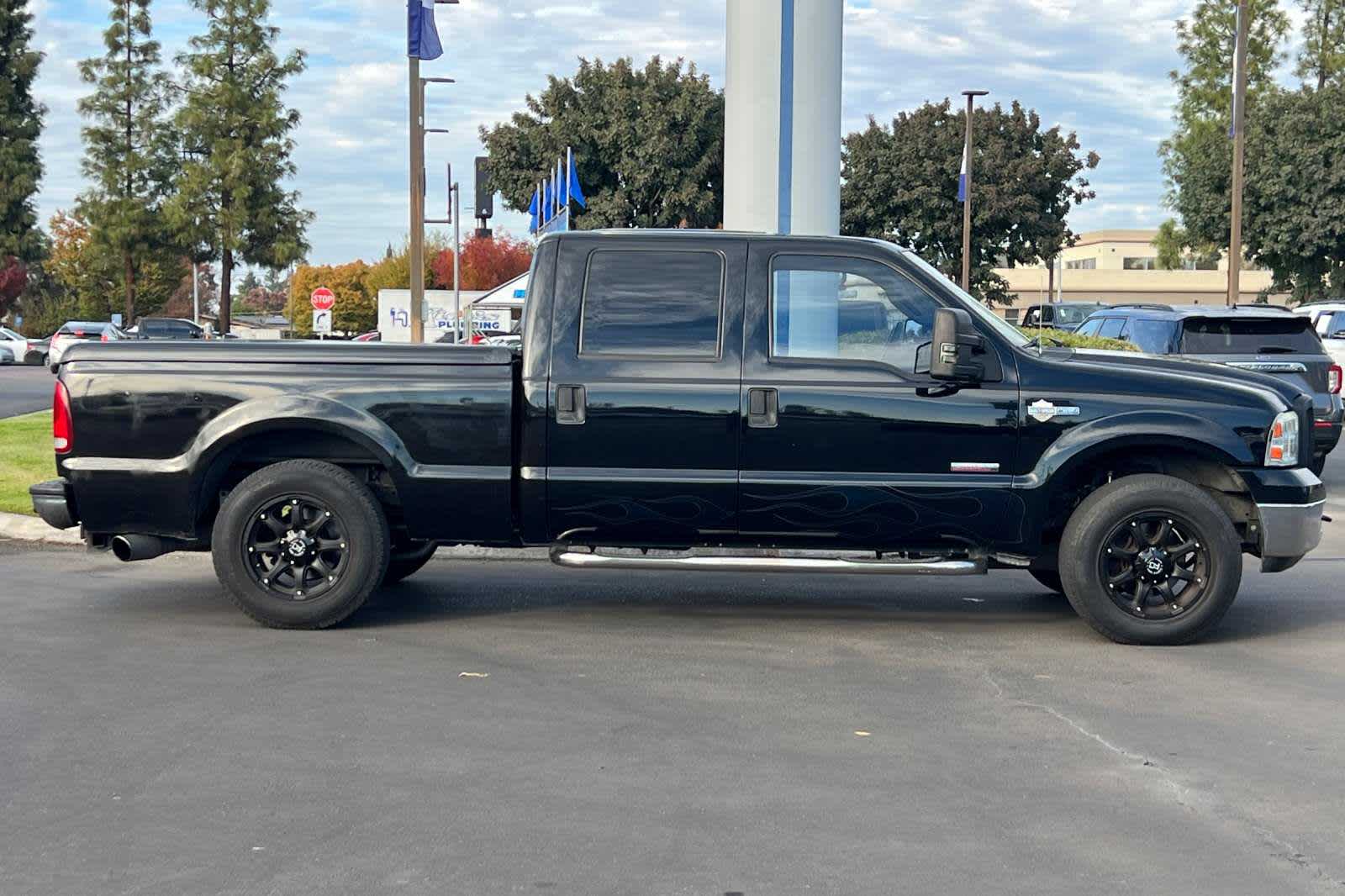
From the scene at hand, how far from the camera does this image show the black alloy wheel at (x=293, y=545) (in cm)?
808

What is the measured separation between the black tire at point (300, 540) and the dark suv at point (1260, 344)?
30.9ft

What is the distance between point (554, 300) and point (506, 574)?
2.59 m

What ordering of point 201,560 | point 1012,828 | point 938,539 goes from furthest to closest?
point 201,560, point 938,539, point 1012,828

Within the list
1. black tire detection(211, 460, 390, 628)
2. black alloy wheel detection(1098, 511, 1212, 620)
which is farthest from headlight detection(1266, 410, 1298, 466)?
black tire detection(211, 460, 390, 628)

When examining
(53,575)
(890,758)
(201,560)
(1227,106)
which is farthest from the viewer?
(1227,106)

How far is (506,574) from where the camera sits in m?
10.1

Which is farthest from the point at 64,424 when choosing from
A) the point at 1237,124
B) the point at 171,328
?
the point at 171,328

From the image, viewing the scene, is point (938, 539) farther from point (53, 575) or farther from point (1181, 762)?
point (53, 575)

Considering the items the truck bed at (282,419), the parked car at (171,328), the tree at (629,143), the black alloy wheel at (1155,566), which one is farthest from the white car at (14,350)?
the black alloy wheel at (1155,566)

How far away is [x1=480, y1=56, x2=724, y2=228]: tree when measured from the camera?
67.3 meters

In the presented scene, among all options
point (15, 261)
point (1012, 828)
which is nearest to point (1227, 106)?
point (15, 261)

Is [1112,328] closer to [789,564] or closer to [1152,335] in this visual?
[1152,335]

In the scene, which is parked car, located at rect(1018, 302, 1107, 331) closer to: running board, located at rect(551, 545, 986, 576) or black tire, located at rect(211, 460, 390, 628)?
running board, located at rect(551, 545, 986, 576)

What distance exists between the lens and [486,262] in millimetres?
91688
